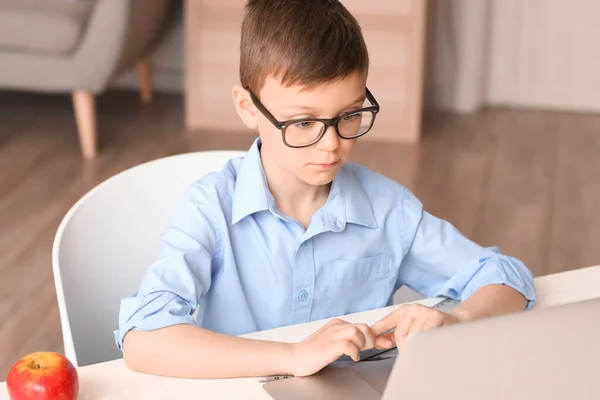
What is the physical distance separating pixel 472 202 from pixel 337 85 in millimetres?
2108

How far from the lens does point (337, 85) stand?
1.25 metres

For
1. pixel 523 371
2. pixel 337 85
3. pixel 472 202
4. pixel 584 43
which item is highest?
pixel 337 85

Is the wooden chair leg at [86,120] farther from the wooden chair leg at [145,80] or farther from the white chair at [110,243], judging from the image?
the white chair at [110,243]

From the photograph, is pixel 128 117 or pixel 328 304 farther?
pixel 128 117

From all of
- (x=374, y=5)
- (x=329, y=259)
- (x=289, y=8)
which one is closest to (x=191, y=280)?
(x=329, y=259)

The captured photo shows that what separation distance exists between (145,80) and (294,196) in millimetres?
2907

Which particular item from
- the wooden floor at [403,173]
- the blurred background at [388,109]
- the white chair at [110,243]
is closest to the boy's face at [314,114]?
the white chair at [110,243]

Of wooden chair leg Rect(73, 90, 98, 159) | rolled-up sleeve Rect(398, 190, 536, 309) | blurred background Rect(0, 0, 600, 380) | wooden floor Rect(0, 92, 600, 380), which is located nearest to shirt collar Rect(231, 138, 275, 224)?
rolled-up sleeve Rect(398, 190, 536, 309)

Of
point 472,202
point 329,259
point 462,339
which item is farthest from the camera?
point 472,202

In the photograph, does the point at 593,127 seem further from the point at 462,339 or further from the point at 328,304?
the point at 462,339

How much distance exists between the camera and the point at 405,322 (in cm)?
116

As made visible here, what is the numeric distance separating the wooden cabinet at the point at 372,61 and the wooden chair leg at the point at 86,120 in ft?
1.62

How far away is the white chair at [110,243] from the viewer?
1.42 metres

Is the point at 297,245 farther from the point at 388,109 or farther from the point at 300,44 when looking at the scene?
the point at 388,109
